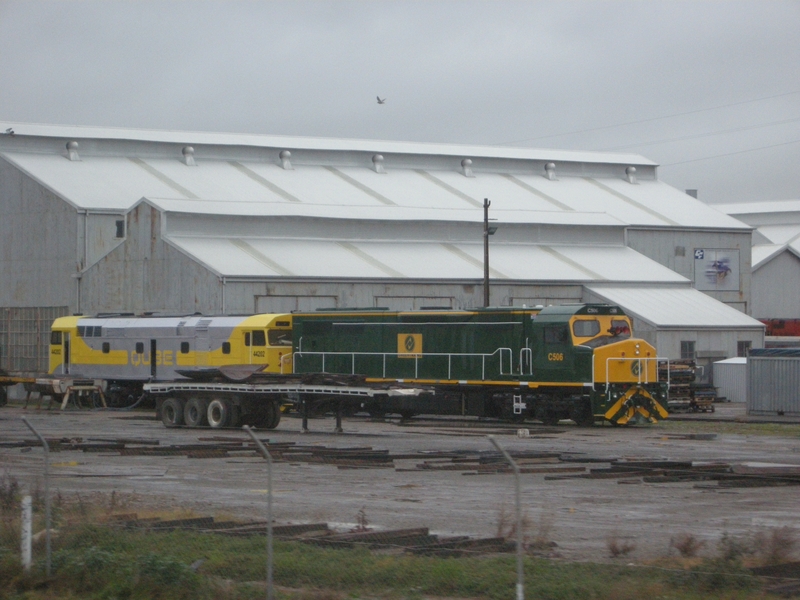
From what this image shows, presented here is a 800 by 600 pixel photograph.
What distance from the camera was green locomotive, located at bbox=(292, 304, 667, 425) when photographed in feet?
120

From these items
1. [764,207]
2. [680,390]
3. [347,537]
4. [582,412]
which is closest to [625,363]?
[582,412]

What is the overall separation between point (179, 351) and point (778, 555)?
35477mm

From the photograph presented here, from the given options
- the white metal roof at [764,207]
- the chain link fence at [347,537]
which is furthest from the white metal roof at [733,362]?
the white metal roof at [764,207]

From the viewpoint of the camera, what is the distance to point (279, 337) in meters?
43.7

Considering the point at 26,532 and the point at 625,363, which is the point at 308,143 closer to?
the point at 625,363

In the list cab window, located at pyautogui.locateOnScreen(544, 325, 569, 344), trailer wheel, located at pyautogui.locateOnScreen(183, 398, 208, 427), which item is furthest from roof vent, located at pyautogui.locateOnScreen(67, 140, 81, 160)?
cab window, located at pyautogui.locateOnScreen(544, 325, 569, 344)

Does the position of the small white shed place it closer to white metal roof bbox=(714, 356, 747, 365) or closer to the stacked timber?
white metal roof bbox=(714, 356, 747, 365)

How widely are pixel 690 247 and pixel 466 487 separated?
2045 inches

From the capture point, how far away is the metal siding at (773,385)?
4031cm

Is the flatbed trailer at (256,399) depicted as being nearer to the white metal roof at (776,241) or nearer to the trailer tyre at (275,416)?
the trailer tyre at (275,416)

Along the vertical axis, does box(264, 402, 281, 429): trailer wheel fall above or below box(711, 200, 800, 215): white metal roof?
below

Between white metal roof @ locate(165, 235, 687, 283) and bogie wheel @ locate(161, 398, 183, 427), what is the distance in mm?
15307

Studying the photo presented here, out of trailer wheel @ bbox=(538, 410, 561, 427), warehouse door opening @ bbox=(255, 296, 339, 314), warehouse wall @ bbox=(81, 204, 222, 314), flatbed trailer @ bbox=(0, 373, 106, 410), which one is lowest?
trailer wheel @ bbox=(538, 410, 561, 427)

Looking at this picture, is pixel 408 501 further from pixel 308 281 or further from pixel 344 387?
pixel 308 281
